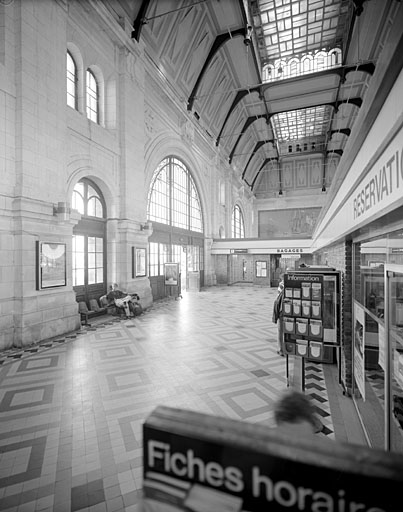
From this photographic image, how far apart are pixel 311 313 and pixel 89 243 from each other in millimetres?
7274

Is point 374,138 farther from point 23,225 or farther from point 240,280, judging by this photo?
point 240,280

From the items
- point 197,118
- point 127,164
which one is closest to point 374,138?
point 127,164

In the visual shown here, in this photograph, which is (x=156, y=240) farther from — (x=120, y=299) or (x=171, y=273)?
(x=120, y=299)

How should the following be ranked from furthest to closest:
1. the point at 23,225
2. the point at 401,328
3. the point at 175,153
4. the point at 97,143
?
the point at 175,153, the point at 97,143, the point at 23,225, the point at 401,328

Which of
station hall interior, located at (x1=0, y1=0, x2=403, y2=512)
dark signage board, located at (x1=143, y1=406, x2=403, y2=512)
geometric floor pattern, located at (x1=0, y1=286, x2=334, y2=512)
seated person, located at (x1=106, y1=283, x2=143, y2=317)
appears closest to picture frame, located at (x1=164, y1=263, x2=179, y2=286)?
station hall interior, located at (x1=0, y1=0, x2=403, y2=512)

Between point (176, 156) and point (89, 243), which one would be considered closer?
point (89, 243)

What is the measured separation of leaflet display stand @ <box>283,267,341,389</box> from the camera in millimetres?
3818

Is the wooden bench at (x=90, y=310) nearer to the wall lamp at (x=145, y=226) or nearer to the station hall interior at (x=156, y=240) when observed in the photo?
the station hall interior at (x=156, y=240)

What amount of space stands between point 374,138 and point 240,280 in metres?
22.6

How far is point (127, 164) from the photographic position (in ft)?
32.0

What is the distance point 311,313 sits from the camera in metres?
3.89

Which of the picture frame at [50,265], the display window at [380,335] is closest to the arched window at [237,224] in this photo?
the picture frame at [50,265]

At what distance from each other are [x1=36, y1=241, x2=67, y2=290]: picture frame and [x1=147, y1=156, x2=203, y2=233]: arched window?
619 cm

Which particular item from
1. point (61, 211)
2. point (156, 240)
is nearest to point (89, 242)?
point (61, 211)
